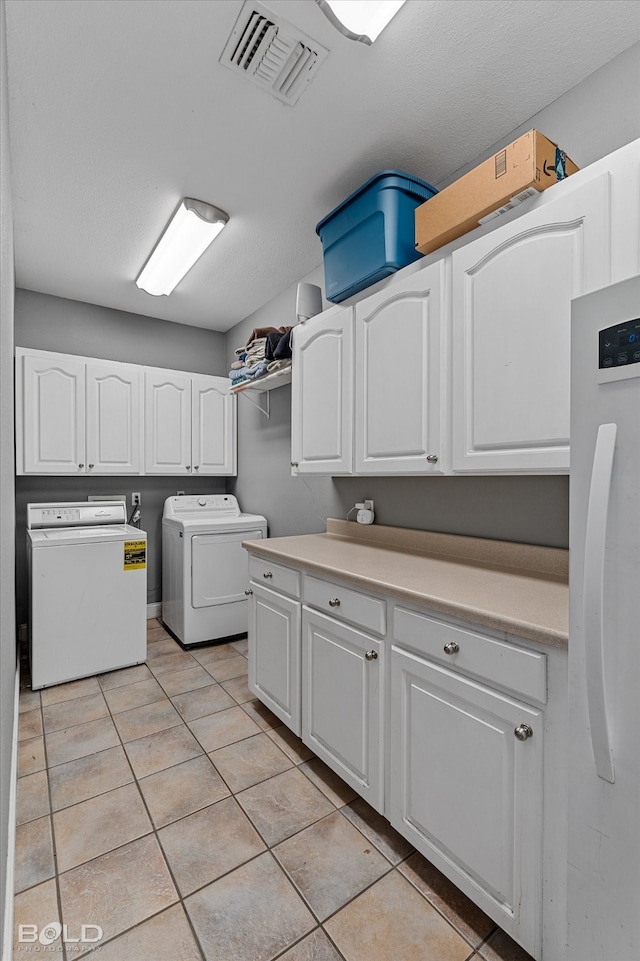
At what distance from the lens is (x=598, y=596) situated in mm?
836

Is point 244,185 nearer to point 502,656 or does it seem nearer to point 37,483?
point 502,656

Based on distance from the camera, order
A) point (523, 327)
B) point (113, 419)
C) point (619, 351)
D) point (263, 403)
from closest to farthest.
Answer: point (619, 351), point (523, 327), point (113, 419), point (263, 403)

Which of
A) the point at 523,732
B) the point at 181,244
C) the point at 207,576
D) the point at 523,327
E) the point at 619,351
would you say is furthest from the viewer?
the point at 207,576

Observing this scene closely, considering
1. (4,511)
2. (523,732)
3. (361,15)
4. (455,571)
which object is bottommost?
(523,732)

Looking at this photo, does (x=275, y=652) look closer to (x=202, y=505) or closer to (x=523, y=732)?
(x=523, y=732)

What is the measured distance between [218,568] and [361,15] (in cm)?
296

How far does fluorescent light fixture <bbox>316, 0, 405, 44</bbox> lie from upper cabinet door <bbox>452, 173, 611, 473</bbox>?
67 cm

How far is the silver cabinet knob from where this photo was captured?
1.06 meters

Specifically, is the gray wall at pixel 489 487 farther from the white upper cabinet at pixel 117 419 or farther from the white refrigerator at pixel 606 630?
the white refrigerator at pixel 606 630

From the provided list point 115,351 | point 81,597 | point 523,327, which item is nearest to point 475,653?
point 523,327

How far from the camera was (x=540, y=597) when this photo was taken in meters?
1.31

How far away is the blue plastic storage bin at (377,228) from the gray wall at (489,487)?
1.43ft

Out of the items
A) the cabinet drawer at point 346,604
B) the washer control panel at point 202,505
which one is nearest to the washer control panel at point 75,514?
the washer control panel at point 202,505

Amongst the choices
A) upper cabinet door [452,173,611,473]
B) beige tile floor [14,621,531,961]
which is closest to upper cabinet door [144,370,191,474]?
beige tile floor [14,621,531,961]
